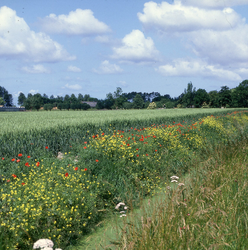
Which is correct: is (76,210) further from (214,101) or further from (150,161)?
(214,101)

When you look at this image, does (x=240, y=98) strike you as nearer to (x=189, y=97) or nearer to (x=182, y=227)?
(x=189, y=97)

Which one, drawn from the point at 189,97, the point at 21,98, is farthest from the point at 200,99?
the point at 21,98

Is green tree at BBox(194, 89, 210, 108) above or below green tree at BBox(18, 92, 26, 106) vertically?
below

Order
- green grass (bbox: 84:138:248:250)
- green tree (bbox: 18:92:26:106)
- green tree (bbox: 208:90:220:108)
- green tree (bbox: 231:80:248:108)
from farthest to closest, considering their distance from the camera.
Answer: green tree (bbox: 18:92:26:106) < green tree (bbox: 208:90:220:108) < green tree (bbox: 231:80:248:108) < green grass (bbox: 84:138:248:250)

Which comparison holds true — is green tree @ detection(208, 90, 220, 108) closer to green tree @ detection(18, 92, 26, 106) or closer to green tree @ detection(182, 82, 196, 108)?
green tree @ detection(182, 82, 196, 108)

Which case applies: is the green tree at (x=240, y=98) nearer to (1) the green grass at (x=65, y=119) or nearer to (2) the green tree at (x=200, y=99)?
(2) the green tree at (x=200, y=99)

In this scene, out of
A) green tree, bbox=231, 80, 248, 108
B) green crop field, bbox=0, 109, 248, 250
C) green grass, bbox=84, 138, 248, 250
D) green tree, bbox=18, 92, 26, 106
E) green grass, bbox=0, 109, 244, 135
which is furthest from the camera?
green tree, bbox=18, 92, 26, 106

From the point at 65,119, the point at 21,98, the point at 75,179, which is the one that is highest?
the point at 21,98

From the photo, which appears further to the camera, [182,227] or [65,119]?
[65,119]

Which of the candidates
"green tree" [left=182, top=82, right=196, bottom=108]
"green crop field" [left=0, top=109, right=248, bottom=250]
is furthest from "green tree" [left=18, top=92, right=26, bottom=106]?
"green crop field" [left=0, top=109, right=248, bottom=250]

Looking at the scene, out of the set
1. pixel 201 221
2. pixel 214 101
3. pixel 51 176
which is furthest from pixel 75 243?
pixel 214 101

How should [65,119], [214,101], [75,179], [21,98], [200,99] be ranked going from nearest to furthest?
[75,179]
[65,119]
[214,101]
[200,99]
[21,98]

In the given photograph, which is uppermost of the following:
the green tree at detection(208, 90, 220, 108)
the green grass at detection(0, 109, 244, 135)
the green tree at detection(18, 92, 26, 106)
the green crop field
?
the green tree at detection(18, 92, 26, 106)

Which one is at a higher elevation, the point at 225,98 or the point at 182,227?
the point at 225,98
